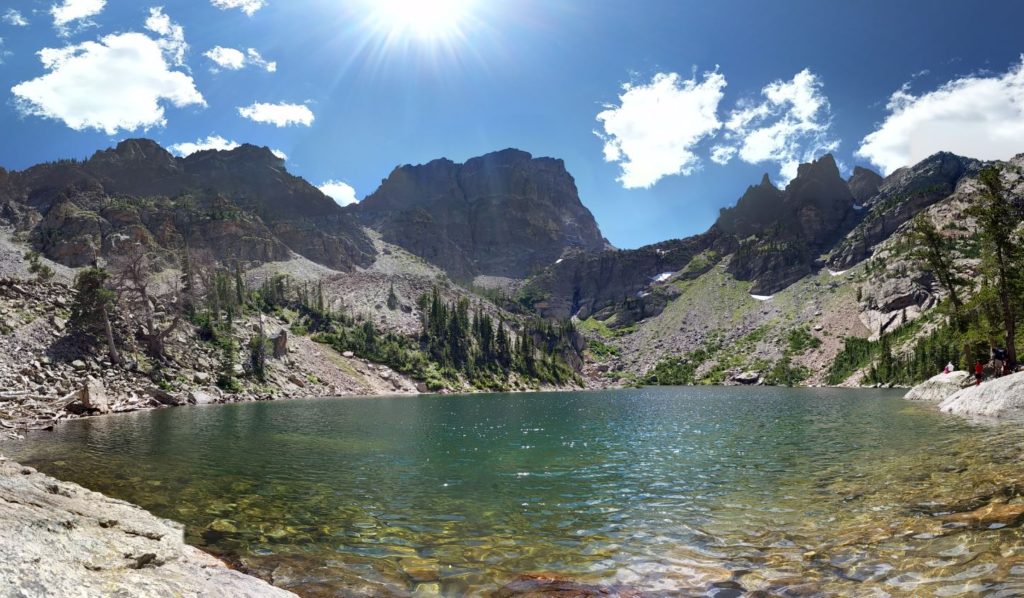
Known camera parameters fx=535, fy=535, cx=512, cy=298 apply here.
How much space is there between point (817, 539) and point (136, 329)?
8996 cm

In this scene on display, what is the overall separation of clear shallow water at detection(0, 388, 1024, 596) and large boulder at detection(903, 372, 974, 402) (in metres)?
20.5

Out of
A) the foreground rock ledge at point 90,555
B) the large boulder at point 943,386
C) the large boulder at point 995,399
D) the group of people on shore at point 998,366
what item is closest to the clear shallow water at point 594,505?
the foreground rock ledge at point 90,555

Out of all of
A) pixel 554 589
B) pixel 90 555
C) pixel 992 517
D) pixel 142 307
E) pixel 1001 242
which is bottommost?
pixel 554 589

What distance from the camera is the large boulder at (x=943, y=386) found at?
164ft

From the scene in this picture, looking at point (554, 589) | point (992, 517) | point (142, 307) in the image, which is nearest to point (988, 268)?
point (992, 517)

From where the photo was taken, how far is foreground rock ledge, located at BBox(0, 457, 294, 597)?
7.02 metres

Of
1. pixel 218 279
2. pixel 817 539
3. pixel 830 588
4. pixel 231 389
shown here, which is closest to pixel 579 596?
pixel 830 588

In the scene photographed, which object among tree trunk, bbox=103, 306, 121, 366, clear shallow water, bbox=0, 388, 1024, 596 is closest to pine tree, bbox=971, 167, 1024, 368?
clear shallow water, bbox=0, 388, 1024, 596

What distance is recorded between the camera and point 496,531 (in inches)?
597

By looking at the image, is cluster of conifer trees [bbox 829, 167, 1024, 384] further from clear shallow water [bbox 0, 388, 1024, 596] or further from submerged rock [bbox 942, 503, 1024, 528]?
submerged rock [bbox 942, 503, 1024, 528]

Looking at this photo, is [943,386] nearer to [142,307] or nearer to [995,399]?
[995,399]

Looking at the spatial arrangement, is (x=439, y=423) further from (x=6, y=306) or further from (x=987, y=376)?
(x=6, y=306)

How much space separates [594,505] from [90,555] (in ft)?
44.6

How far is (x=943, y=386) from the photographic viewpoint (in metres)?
53.0
